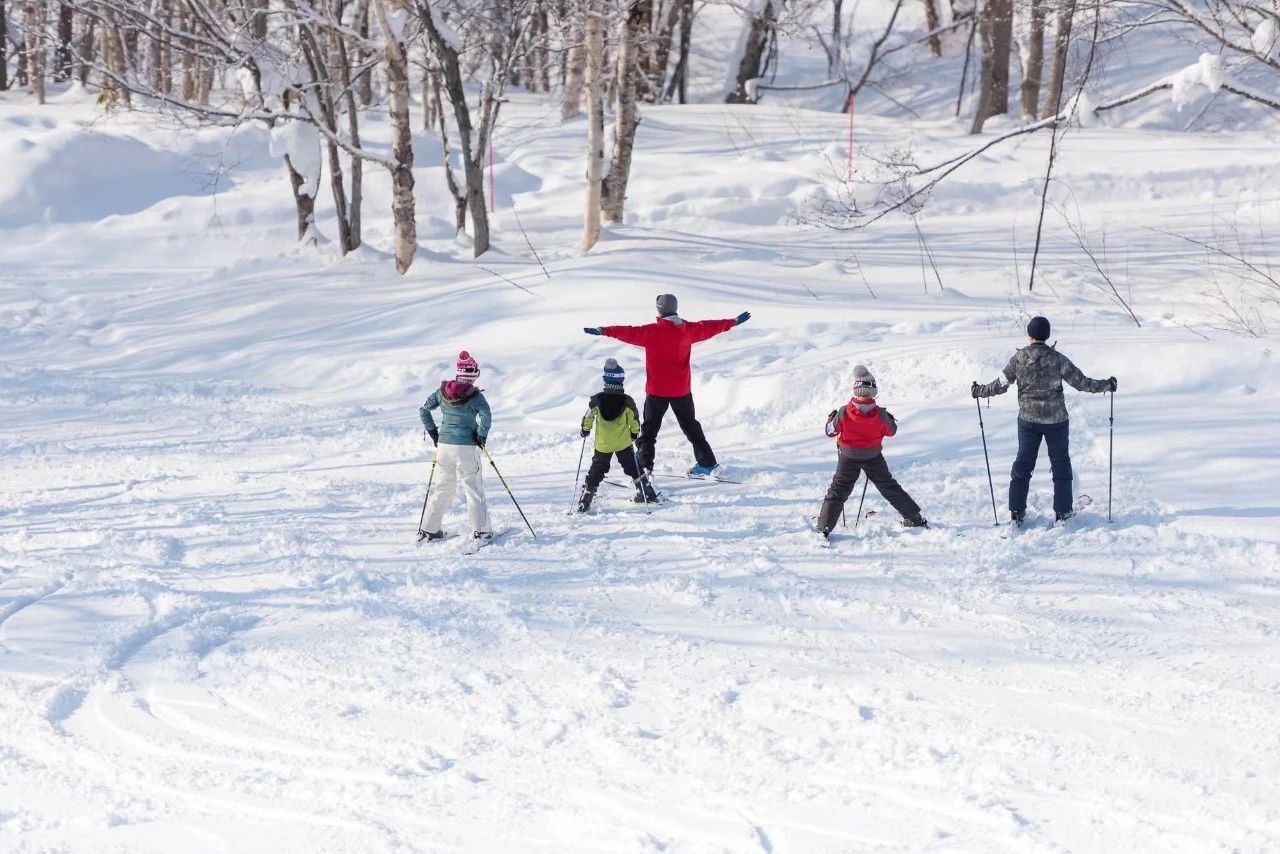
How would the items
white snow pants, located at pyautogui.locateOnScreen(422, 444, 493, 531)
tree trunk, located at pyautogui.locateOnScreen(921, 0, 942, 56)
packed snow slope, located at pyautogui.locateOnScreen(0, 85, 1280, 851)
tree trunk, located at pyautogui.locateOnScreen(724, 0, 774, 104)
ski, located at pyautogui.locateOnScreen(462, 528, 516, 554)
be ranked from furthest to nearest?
tree trunk, located at pyautogui.locateOnScreen(921, 0, 942, 56), tree trunk, located at pyautogui.locateOnScreen(724, 0, 774, 104), white snow pants, located at pyautogui.locateOnScreen(422, 444, 493, 531), ski, located at pyautogui.locateOnScreen(462, 528, 516, 554), packed snow slope, located at pyautogui.locateOnScreen(0, 85, 1280, 851)

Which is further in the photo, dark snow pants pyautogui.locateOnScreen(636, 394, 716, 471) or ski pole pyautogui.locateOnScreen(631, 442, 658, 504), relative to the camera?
dark snow pants pyautogui.locateOnScreen(636, 394, 716, 471)

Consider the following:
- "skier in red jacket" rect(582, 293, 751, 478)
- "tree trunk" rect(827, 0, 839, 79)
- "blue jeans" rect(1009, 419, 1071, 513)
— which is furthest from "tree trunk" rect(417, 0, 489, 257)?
"tree trunk" rect(827, 0, 839, 79)

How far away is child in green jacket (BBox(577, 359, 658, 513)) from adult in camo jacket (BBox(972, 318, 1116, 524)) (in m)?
2.58

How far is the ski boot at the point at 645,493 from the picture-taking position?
31.1 ft

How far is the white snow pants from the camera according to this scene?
28.7ft

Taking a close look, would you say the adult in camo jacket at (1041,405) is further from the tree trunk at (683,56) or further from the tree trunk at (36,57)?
the tree trunk at (36,57)

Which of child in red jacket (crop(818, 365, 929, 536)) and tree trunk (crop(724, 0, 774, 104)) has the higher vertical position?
tree trunk (crop(724, 0, 774, 104))

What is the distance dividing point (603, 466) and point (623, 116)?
10013 millimetres

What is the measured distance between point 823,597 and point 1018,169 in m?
17.5

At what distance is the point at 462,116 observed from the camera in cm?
1778

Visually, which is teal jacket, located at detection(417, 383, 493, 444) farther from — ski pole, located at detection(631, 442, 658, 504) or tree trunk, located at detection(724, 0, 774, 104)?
tree trunk, located at detection(724, 0, 774, 104)

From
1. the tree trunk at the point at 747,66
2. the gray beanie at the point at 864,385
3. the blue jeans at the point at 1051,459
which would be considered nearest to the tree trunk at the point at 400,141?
the gray beanie at the point at 864,385

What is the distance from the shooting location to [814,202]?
69.6ft

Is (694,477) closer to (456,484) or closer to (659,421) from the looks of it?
(659,421)
